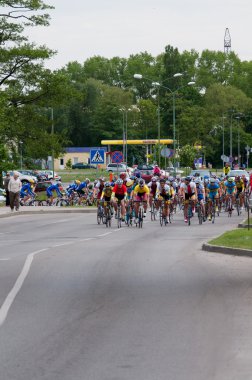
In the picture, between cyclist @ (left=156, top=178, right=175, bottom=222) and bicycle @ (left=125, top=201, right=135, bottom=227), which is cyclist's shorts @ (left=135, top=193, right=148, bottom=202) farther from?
bicycle @ (left=125, top=201, right=135, bottom=227)

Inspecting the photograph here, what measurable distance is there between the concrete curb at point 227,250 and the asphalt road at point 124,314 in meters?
0.37

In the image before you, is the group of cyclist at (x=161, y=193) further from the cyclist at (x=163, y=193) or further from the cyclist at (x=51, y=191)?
the cyclist at (x=51, y=191)

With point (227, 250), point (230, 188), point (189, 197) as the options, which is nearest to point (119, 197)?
point (189, 197)

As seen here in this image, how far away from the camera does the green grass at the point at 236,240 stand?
24.8m

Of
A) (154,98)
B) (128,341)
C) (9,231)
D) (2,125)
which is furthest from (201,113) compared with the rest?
(128,341)

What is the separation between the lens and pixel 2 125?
Answer: 179 feet

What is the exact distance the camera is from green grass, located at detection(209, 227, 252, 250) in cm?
2478

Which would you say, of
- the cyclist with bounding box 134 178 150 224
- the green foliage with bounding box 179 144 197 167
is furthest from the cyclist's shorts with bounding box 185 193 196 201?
the green foliage with bounding box 179 144 197 167

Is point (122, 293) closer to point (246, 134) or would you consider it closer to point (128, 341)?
point (128, 341)

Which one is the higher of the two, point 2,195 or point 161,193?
point 161,193

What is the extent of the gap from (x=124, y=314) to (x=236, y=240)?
13.2 m

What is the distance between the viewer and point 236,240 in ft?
86.1

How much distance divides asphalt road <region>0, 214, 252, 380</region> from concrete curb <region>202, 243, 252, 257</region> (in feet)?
1.22

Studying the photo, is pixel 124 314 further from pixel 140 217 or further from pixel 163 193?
pixel 163 193
